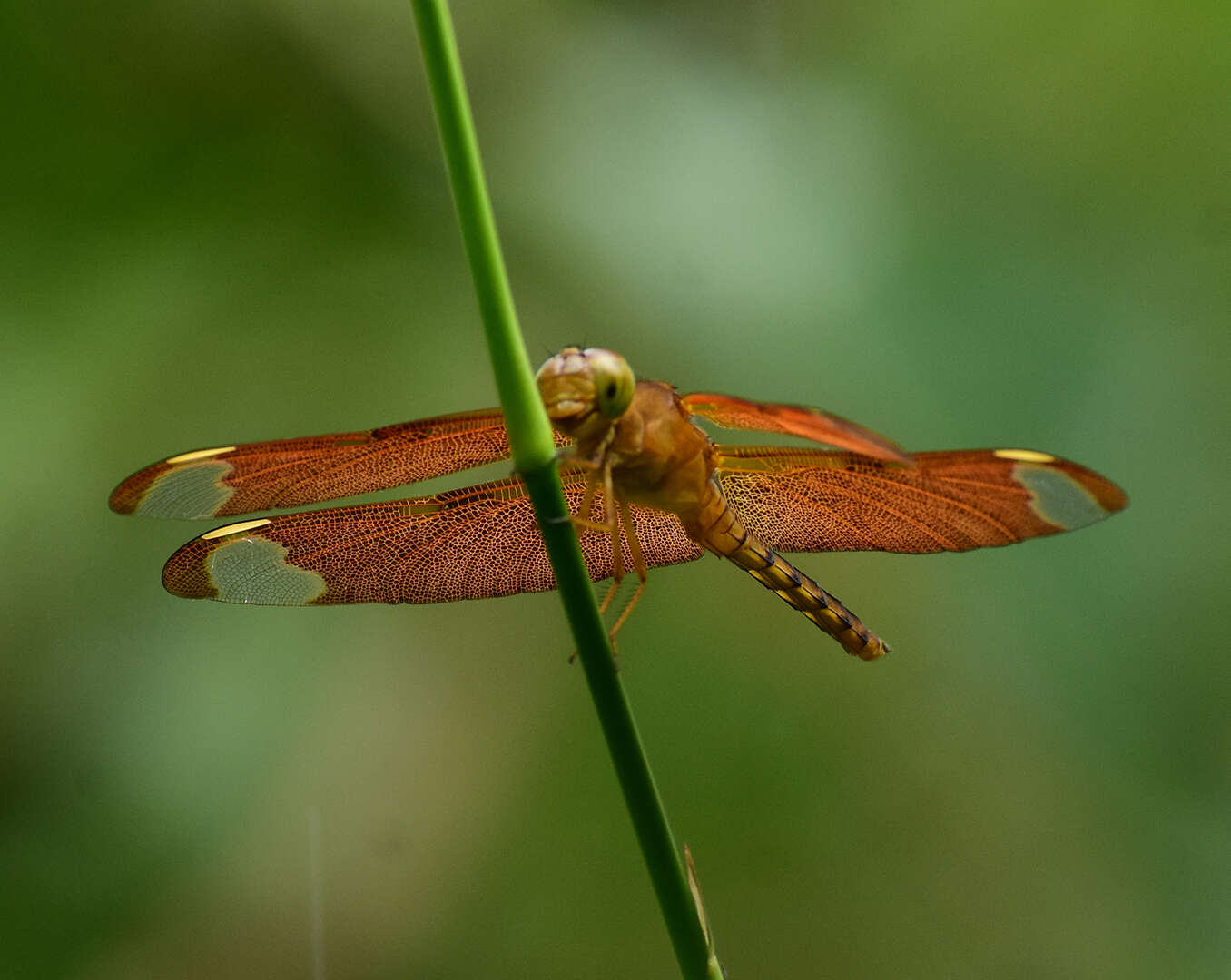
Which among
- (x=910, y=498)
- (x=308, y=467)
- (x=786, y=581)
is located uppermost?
(x=308, y=467)

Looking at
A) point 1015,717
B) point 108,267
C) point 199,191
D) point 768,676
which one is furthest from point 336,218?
point 1015,717

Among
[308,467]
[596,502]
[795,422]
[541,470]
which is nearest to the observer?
[541,470]

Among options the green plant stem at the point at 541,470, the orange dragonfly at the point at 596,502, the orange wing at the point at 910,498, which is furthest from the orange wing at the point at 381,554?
the green plant stem at the point at 541,470

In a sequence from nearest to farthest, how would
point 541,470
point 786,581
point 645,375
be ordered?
1. point 541,470
2. point 786,581
3. point 645,375

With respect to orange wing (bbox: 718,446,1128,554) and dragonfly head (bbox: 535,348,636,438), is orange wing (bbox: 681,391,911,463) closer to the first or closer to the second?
dragonfly head (bbox: 535,348,636,438)

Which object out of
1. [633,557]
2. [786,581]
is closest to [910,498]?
[786,581]

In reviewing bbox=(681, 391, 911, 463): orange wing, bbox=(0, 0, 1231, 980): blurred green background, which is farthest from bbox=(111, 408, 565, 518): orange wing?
bbox=(0, 0, 1231, 980): blurred green background

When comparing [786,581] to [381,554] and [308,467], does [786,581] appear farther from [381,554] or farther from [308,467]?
[308,467]
